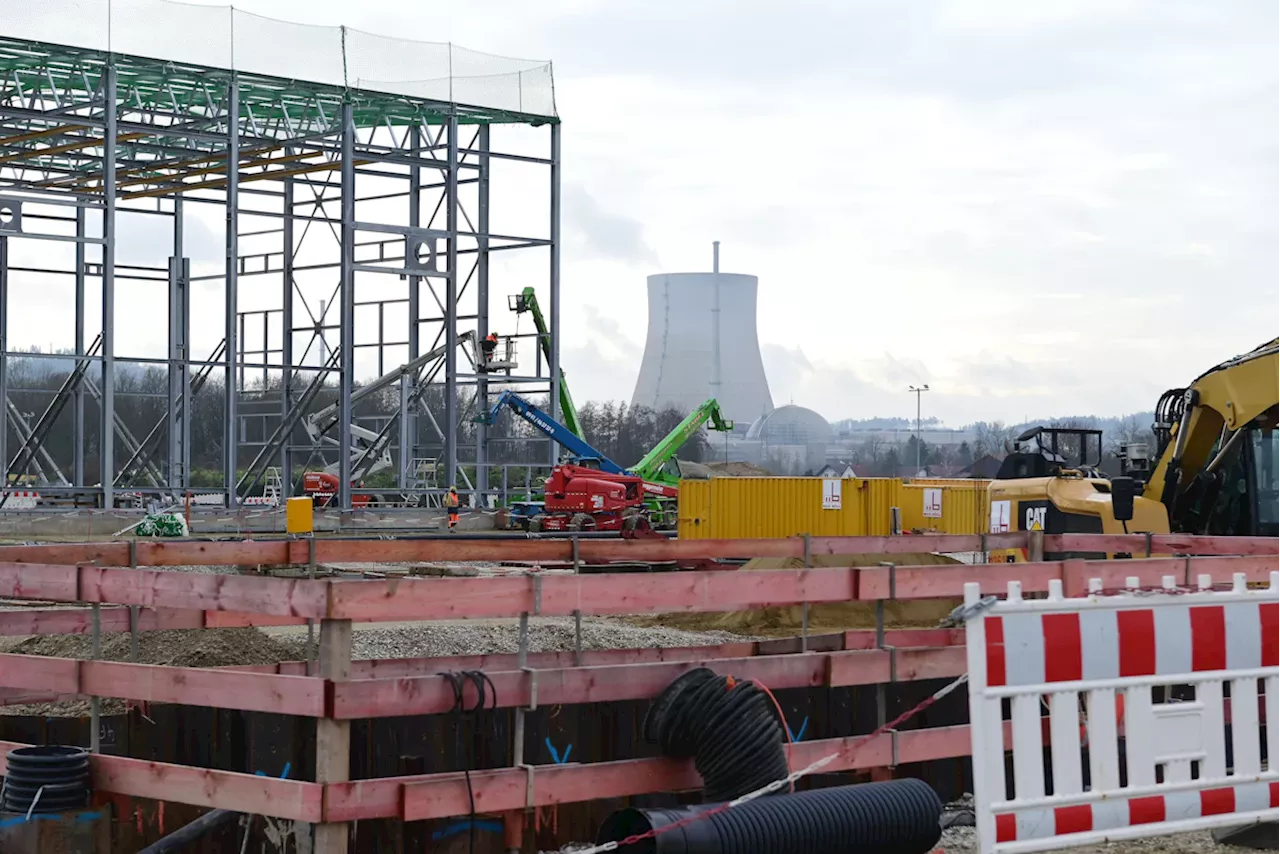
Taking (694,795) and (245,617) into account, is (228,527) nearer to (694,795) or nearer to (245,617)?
(245,617)

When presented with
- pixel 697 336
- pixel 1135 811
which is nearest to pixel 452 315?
pixel 1135 811

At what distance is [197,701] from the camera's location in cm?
743

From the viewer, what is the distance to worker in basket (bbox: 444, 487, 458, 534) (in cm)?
4009

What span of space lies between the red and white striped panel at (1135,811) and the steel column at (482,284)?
36.3m

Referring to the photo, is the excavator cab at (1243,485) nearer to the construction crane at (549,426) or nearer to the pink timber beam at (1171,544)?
the pink timber beam at (1171,544)

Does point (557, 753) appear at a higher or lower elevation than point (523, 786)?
lower

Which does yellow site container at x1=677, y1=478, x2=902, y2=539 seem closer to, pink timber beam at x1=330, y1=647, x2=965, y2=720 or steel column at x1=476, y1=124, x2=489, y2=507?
steel column at x1=476, y1=124, x2=489, y2=507

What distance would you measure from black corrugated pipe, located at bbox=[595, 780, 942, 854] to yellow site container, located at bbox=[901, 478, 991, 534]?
73.2 feet

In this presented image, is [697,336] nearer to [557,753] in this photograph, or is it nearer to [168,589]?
[557,753]

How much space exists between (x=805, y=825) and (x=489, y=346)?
35.2 metres

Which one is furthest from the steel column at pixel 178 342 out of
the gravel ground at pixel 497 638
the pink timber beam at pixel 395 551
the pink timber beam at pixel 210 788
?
the pink timber beam at pixel 210 788

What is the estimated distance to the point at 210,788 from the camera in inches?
288

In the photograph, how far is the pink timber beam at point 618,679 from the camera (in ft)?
22.9

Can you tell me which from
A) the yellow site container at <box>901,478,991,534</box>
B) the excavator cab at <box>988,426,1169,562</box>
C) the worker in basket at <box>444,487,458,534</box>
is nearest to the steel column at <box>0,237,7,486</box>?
the worker in basket at <box>444,487,458,534</box>
